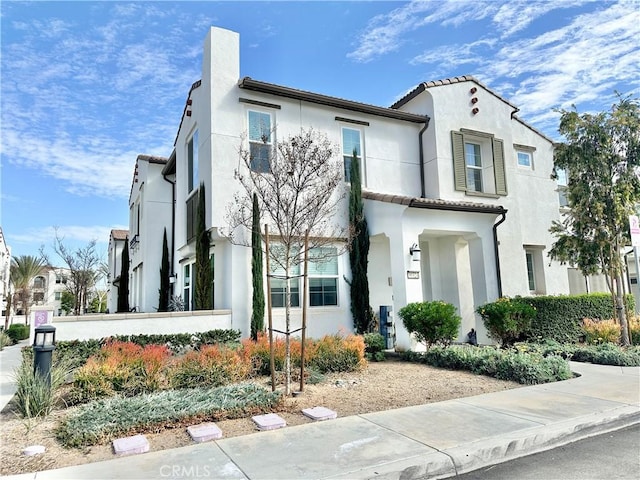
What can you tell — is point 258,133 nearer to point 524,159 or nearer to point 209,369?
point 209,369

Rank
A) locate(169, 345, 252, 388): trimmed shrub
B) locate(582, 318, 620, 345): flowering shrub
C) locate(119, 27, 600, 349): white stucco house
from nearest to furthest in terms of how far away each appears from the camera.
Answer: locate(169, 345, 252, 388): trimmed shrub
locate(582, 318, 620, 345): flowering shrub
locate(119, 27, 600, 349): white stucco house

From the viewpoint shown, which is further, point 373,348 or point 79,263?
point 79,263

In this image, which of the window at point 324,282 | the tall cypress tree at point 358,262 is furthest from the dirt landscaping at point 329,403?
the window at point 324,282

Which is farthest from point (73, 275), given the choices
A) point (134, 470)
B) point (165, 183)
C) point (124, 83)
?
point (134, 470)


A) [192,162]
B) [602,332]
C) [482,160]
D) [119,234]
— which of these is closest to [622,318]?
[602,332]

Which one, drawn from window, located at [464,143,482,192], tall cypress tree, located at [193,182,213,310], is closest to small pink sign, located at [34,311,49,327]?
tall cypress tree, located at [193,182,213,310]

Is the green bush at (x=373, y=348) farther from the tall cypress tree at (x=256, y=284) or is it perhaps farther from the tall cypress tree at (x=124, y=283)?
the tall cypress tree at (x=124, y=283)

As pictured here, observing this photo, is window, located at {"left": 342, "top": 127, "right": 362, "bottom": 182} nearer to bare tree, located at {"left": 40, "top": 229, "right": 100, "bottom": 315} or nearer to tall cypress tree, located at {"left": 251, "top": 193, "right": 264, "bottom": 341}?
tall cypress tree, located at {"left": 251, "top": 193, "right": 264, "bottom": 341}

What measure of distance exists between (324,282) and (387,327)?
7.39 ft

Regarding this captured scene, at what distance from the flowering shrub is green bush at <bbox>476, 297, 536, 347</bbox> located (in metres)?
1.82

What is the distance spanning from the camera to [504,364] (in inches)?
336

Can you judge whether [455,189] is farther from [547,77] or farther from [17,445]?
[17,445]

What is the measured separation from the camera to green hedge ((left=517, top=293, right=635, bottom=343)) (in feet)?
40.6

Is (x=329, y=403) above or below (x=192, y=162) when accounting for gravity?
below
